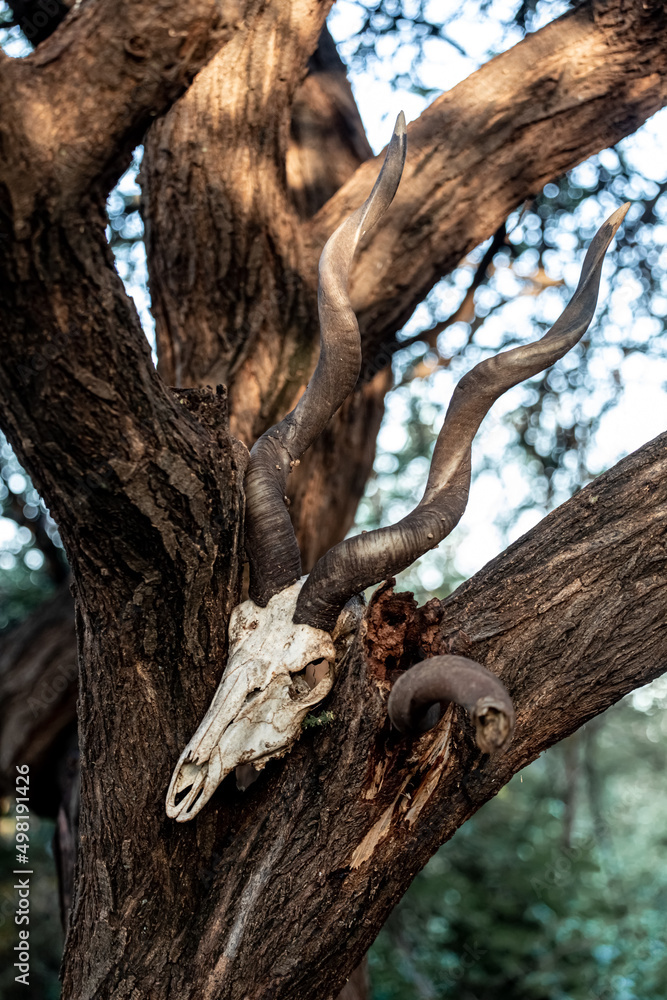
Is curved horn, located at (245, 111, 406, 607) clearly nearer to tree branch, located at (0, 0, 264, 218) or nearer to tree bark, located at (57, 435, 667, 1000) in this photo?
tree bark, located at (57, 435, 667, 1000)

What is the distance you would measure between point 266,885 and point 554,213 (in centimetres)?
489

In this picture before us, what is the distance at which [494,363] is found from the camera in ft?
7.66

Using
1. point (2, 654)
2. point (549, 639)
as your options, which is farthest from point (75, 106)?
point (2, 654)

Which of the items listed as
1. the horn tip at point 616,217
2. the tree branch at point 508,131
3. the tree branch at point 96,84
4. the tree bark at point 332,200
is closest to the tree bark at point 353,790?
the horn tip at point 616,217

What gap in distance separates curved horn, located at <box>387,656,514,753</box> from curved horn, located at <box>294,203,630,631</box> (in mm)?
378

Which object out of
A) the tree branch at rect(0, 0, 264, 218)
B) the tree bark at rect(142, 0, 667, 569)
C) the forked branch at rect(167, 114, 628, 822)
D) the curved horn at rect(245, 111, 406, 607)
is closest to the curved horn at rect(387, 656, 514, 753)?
the forked branch at rect(167, 114, 628, 822)

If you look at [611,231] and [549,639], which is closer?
[549,639]

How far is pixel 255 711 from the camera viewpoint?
2225 millimetres

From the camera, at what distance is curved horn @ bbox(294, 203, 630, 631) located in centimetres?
217

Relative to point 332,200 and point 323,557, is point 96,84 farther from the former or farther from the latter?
point 332,200

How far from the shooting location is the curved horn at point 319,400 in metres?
2.29

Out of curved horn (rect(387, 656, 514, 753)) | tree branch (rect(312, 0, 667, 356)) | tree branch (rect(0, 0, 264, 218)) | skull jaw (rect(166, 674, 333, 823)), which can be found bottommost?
curved horn (rect(387, 656, 514, 753))

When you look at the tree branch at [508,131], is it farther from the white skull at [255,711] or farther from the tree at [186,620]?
the white skull at [255,711]

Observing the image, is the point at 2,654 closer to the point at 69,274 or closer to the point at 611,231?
the point at 69,274
